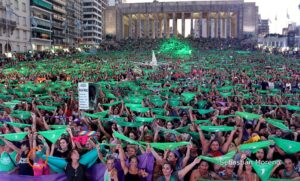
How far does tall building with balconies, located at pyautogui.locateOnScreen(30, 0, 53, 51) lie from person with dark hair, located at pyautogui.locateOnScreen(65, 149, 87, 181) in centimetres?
6559

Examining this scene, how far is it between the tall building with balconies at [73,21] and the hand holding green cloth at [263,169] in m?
101

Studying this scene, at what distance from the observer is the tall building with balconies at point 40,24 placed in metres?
73.9

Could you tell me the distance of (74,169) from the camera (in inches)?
283

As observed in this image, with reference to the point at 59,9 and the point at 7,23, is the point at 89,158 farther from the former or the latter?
the point at 59,9

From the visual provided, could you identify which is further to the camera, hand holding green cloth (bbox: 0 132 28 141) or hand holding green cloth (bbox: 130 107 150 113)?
hand holding green cloth (bbox: 130 107 150 113)

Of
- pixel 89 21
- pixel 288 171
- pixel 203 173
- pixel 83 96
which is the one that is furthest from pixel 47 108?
pixel 89 21

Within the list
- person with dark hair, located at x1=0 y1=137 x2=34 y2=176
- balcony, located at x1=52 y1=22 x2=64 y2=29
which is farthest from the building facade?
person with dark hair, located at x1=0 y1=137 x2=34 y2=176

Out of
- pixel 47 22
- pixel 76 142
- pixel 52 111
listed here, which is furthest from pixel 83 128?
pixel 47 22

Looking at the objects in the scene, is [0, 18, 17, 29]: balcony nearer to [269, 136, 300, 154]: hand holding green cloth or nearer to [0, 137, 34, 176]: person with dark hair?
[0, 137, 34, 176]: person with dark hair

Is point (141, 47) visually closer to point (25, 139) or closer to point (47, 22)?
point (47, 22)

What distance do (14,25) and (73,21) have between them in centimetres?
5104

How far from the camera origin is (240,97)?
15.4 metres

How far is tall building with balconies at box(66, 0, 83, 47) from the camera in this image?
356ft

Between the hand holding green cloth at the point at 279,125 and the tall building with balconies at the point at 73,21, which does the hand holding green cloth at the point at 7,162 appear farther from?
the tall building with balconies at the point at 73,21
